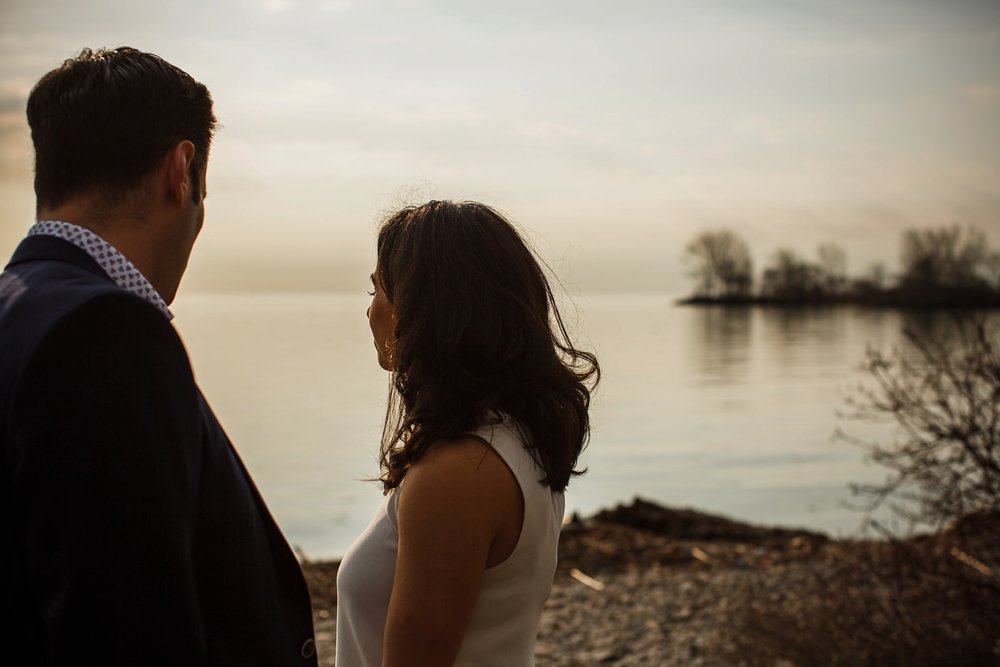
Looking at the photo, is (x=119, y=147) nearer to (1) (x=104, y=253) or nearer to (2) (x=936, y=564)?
(1) (x=104, y=253)

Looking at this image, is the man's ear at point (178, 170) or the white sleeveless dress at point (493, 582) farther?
the white sleeveless dress at point (493, 582)

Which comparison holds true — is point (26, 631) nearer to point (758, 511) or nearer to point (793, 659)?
point (793, 659)

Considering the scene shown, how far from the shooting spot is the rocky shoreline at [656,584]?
6.69 meters

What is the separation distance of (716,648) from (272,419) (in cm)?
1984

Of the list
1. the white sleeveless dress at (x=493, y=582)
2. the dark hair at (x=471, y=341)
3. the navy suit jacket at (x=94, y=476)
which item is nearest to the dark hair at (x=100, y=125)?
the navy suit jacket at (x=94, y=476)

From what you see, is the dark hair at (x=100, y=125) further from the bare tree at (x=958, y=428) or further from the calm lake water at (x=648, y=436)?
the bare tree at (x=958, y=428)

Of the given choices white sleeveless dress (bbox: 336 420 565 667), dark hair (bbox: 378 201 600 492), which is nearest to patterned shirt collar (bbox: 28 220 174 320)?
dark hair (bbox: 378 201 600 492)

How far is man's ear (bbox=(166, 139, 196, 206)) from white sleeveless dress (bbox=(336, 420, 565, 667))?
2.52ft

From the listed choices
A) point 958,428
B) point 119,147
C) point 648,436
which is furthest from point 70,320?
point 648,436

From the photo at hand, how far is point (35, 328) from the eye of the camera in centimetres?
141

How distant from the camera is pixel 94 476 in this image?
139cm

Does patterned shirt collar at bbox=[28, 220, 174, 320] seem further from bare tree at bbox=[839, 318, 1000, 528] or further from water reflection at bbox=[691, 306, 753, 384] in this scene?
water reflection at bbox=[691, 306, 753, 384]

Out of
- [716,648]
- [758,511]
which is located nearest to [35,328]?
[716,648]

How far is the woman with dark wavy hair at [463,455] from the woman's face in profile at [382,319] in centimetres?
1
